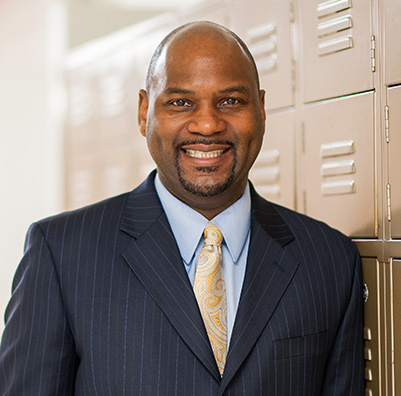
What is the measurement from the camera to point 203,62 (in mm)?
1733

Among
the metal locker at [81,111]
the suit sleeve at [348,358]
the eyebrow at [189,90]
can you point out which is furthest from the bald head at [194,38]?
the metal locker at [81,111]

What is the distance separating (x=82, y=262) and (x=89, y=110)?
1.95 meters

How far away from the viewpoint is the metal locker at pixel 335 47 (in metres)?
1.97

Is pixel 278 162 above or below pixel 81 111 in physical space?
below

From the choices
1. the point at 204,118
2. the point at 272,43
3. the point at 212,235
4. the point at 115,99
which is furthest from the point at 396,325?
the point at 115,99

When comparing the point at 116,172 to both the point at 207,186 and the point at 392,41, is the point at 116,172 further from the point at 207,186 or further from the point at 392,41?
the point at 392,41

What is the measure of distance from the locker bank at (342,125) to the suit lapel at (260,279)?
29cm

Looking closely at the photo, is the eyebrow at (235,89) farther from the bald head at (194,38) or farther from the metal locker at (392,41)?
the metal locker at (392,41)

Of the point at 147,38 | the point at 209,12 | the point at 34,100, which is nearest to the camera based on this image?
the point at 209,12

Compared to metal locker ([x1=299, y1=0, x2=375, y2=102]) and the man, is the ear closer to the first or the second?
the man

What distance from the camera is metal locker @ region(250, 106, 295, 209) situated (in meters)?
2.29

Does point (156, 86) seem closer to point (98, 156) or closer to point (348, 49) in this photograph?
point (348, 49)

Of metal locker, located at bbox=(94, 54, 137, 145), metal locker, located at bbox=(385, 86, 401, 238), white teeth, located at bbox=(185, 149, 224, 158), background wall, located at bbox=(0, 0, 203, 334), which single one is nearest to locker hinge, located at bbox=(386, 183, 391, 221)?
metal locker, located at bbox=(385, 86, 401, 238)

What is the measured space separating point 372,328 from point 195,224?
0.65 meters
